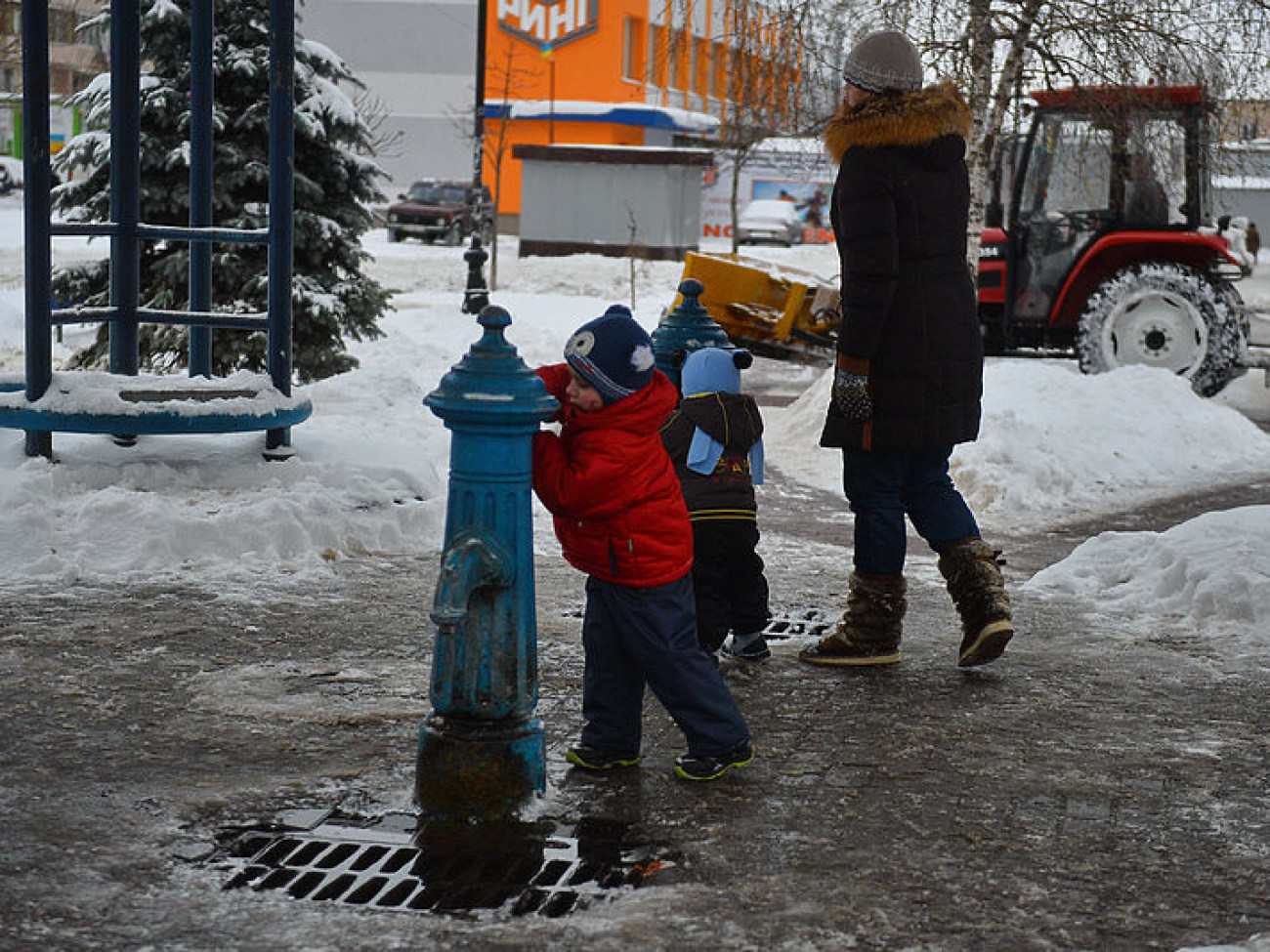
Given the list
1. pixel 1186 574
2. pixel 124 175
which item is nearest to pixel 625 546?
pixel 1186 574

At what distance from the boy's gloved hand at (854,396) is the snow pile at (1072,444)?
388 cm

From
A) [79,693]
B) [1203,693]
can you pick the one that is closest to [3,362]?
[79,693]

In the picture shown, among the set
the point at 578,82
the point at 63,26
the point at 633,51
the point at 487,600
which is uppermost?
the point at 63,26

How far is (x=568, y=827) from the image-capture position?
386cm

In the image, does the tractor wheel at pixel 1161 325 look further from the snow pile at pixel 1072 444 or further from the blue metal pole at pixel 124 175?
the blue metal pole at pixel 124 175

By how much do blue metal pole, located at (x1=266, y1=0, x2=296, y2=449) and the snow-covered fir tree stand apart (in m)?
3.92

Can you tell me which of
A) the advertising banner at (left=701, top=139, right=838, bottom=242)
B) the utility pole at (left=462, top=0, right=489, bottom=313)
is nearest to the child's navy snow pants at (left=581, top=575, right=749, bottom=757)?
the utility pole at (left=462, top=0, right=489, bottom=313)

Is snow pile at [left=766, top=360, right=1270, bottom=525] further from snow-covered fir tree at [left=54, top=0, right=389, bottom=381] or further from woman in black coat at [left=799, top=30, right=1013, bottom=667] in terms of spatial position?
woman in black coat at [left=799, top=30, right=1013, bottom=667]

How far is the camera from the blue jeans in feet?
17.8

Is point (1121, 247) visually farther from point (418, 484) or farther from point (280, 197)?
point (280, 197)

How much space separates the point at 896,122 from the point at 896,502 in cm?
122

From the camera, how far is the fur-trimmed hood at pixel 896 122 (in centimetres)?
523

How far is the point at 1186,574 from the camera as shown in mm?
6547

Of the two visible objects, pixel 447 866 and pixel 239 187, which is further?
pixel 239 187
